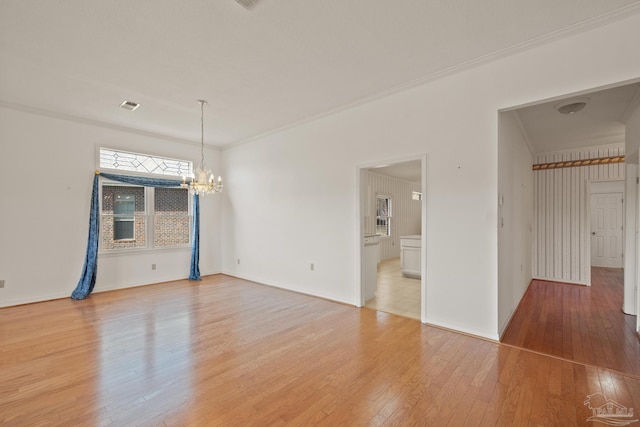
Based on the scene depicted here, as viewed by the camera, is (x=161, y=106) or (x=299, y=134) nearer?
(x=161, y=106)

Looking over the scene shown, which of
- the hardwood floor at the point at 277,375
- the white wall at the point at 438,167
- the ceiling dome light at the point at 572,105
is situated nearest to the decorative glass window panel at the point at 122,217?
the hardwood floor at the point at 277,375

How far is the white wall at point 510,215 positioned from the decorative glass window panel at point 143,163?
6.17 m

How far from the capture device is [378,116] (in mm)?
4191

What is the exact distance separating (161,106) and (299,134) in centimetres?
227

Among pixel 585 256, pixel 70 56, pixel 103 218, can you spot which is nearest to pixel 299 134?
pixel 70 56

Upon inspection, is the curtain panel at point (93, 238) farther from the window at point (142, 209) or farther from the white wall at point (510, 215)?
the white wall at point (510, 215)

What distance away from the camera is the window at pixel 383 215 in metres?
9.20

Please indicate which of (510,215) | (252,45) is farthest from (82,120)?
(510,215)

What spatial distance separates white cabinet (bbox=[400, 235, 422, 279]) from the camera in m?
6.36

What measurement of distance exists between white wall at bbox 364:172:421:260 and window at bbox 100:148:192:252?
486 cm

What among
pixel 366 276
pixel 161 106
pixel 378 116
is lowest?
pixel 366 276

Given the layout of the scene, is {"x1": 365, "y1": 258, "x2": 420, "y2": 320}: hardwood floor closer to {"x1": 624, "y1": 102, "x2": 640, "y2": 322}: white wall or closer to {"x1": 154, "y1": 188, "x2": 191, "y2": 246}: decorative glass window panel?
{"x1": 624, "y1": 102, "x2": 640, "y2": 322}: white wall

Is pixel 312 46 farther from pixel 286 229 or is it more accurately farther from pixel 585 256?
pixel 585 256

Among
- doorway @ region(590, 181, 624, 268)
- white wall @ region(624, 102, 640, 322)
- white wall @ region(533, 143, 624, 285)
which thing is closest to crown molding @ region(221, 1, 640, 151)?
white wall @ region(624, 102, 640, 322)
